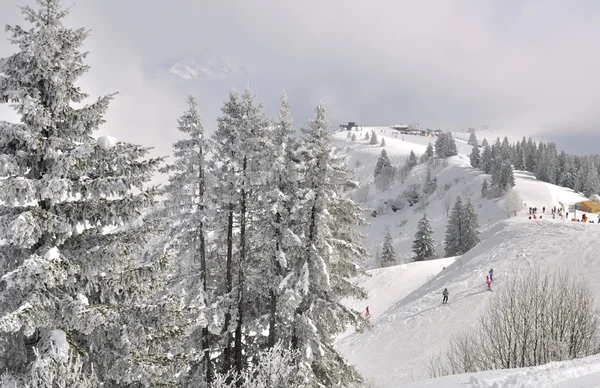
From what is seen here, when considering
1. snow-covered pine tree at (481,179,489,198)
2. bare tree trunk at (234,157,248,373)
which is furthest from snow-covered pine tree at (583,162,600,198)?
bare tree trunk at (234,157,248,373)

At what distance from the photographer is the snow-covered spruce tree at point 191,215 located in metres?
15.0

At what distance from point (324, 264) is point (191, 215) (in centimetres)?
550

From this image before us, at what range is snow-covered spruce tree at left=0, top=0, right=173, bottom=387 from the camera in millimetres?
7289

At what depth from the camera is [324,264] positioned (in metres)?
14.9

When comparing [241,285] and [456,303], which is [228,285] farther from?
[456,303]

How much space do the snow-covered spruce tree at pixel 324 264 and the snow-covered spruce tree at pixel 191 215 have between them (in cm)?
378

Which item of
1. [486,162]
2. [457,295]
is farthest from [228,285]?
[486,162]

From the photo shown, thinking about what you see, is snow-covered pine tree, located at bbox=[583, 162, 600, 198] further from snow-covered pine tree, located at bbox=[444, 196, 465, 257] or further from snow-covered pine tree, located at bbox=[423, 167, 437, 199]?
snow-covered pine tree, located at bbox=[444, 196, 465, 257]

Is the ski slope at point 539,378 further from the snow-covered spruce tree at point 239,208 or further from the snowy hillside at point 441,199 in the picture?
the snowy hillside at point 441,199

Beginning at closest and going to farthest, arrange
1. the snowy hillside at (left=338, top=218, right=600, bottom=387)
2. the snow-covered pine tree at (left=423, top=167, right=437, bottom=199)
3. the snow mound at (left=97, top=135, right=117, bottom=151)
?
the snow mound at (left=97, top=135, right=117, bottom=151), the snowy hillside at (left=338, top=218, right=600, bottom=387), the snow-covered pine tree at (left=423, top=167, right=437, bottom=199)

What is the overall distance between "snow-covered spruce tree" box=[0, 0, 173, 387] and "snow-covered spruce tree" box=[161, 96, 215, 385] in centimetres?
627

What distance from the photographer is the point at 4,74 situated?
26.0 feet

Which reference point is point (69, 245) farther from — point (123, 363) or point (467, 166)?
point (467, 166)

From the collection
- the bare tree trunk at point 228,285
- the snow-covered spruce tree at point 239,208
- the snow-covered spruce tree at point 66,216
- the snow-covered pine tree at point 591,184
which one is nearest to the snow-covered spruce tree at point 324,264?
the snow-covered spruce tree at point 239,208
